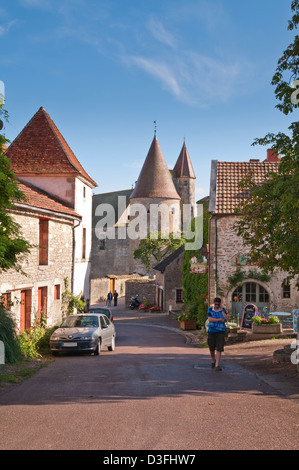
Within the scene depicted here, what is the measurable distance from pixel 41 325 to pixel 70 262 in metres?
4.43

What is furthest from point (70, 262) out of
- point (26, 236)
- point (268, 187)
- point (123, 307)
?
point (123, 307)

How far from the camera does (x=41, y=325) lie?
53.3 ft

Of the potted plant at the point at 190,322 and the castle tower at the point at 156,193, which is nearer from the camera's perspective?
the potted plant at the point at 190,322

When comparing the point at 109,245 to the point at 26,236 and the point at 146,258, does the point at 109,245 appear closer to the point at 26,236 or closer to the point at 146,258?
the point at 146,258

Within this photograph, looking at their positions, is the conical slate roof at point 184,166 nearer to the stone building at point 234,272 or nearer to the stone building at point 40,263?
the stone building at point 234,272

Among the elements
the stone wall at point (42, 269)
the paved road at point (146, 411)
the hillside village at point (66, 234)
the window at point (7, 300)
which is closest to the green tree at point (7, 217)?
the paved road at point (146, 411)

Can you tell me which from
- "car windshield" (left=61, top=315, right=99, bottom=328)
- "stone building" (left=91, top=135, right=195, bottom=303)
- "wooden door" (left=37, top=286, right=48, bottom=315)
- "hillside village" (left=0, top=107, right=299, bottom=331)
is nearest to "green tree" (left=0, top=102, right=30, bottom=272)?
"hillside village" (left=0, top=107, right=299, bottom=331)

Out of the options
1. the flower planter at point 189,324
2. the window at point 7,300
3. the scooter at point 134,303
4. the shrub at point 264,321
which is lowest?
the scooter at point 134,303

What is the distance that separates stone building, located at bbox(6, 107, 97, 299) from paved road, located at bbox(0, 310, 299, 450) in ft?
38.7

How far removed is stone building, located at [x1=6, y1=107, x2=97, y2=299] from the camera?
21.9 meters

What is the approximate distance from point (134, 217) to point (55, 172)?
3963cm

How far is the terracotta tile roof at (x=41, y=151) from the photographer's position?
2211cm

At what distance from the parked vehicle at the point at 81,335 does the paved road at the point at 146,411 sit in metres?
2.71

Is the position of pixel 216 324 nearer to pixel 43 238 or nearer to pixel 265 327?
pixel 265 327
